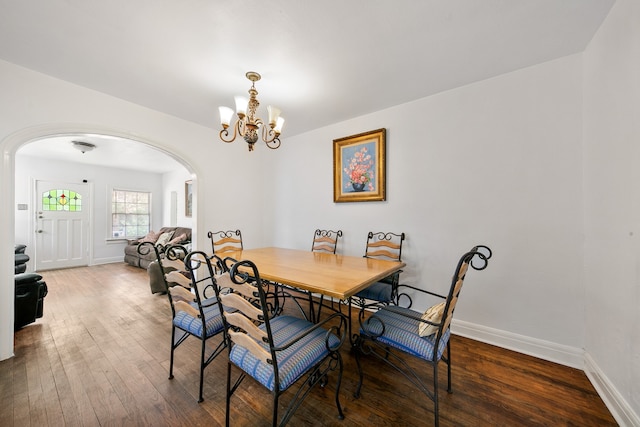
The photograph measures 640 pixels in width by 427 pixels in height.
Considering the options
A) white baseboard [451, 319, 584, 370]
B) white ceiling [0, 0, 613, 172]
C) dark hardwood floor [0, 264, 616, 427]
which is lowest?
dark hardwood floor [0, 264, 616, 427]

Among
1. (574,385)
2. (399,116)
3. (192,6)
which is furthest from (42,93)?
(574,385)

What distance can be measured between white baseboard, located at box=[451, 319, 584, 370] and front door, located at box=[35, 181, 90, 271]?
771cm

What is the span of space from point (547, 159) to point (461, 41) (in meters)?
1.21

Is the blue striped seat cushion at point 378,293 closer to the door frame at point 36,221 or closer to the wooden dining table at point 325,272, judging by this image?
the wooden dining table at point 325,272

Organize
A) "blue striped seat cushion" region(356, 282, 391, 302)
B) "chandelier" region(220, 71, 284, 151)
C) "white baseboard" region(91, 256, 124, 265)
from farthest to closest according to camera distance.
Answer: "white baseboard" region(91, 256, 124, 265), "blue striped seat cushion" region(356, 282, 391, 302), "chandelier" region(220, 71, 284, 151)

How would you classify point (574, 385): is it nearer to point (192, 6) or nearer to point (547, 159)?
point (547, 159)

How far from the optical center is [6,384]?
1572 mm

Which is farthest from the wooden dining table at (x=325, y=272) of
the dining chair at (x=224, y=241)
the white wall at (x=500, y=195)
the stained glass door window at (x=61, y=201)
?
the stained glass door window at (x=61, y=201)

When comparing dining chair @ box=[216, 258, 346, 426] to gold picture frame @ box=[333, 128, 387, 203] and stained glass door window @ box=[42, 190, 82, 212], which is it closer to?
gold picture frame @ box=[333, 128, 387, 203]

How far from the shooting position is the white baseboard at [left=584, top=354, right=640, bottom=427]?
1224mm

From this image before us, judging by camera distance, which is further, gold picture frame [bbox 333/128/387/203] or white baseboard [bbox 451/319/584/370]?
gold picture frame [bbox 333/128/387/203]

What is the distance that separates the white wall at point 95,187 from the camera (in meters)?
4.77

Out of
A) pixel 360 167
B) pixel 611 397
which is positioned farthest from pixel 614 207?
pixel 360 167

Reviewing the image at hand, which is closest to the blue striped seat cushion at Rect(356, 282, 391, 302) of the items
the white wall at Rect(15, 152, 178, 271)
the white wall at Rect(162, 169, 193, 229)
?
the white wall at Rect(162, 169, 193, 229)
